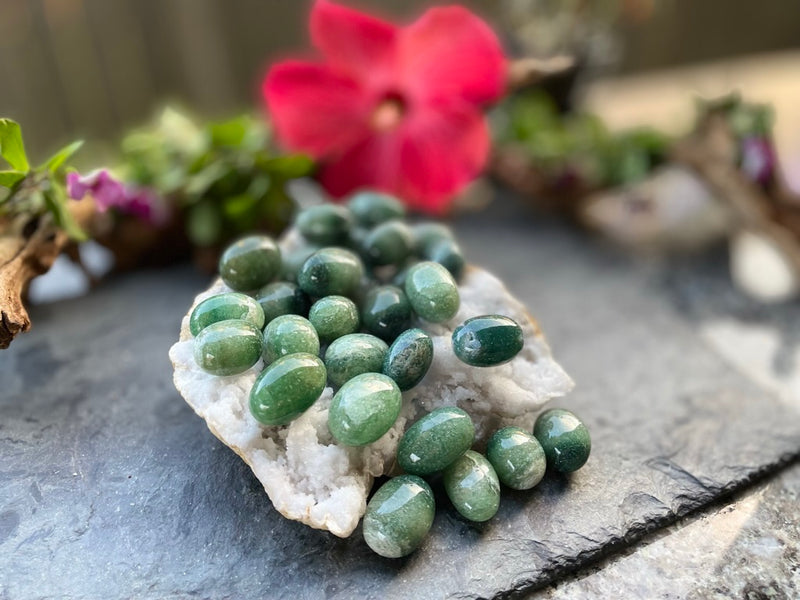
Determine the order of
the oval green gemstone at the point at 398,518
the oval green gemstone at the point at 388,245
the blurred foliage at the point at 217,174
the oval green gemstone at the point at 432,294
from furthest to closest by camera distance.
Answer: the blurred foliage at the point at 217,174, the oval green gemstone at the point at 388,245, the oval green gemstone at the point at 432,294, the oval green gemstone at the point at 398,518

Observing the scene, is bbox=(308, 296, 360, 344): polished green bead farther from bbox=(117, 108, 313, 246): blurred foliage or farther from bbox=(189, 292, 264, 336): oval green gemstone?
bbox=(117, 108, 313, 246): blurred foliage

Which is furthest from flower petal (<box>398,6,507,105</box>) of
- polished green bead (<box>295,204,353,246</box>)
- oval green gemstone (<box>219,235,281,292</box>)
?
oval green gemstone (<box>219,235,281,292</box>)

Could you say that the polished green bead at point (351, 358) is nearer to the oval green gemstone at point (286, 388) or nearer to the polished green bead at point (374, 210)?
the oval green gemstone at point (286, 388)

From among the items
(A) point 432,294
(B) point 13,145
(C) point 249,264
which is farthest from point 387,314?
(B) point 13,145

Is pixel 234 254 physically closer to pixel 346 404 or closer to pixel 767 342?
pixel 346 404

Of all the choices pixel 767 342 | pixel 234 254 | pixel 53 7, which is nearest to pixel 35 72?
pixel 53 7

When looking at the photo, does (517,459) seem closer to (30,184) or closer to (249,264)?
(249,264)

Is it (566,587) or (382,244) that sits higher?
(382,244)

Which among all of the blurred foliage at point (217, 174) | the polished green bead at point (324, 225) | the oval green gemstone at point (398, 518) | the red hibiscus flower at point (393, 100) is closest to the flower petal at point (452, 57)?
the red hibiscus flower at point (393, 100)
